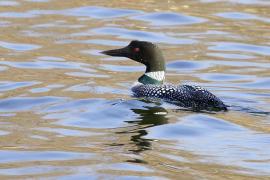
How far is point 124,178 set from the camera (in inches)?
331

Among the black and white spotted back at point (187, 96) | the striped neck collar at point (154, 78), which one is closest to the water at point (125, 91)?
the black and white spotted back at point (187, 96)

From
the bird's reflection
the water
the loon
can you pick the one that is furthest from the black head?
the bird's reflection

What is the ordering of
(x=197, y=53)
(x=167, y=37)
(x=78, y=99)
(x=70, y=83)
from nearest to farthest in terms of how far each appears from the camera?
(x=78, y=99) → (x=70, y=83) → (x=197, y=53) → (x=167, y=37)

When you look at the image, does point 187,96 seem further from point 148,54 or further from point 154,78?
point 148,54

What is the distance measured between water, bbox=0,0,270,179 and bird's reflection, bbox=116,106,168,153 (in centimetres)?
2

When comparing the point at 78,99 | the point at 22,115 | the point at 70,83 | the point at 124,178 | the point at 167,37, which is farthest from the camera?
the point at 167,37

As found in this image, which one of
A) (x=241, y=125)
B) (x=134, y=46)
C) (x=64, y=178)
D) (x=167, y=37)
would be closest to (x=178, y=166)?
(x=64, y=178)

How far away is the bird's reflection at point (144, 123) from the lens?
980cm

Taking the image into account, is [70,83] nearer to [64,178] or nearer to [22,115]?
[22,115]

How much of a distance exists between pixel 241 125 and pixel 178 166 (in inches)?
78.0

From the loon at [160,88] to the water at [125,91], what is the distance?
5.4 inches

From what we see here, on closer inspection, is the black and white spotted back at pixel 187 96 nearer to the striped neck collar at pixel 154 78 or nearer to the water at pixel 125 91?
the water at pixel 125 91

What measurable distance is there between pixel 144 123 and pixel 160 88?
3.63ft

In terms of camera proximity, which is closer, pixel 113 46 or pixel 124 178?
pixel 124 178
